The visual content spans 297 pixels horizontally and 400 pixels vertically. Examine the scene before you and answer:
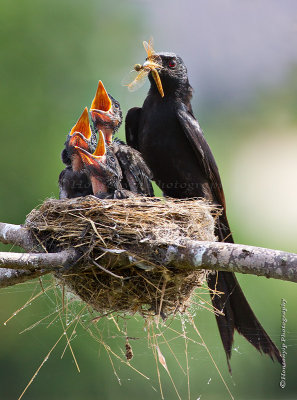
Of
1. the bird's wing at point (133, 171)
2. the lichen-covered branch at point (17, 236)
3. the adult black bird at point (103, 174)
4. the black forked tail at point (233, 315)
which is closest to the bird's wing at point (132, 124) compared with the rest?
the bird's wing at point (133, 171)

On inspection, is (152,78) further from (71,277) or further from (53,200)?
(71,277)

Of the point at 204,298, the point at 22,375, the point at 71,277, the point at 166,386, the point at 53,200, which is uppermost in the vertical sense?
the point at 53,200

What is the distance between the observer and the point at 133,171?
16.0ft

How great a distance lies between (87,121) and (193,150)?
0.72 meters

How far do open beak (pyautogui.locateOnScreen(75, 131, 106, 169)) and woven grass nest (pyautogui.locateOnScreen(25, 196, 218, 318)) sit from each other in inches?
15.6

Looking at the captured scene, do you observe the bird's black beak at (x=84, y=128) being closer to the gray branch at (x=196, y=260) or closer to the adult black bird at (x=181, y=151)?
the adult black bird at (x=181, y=151)

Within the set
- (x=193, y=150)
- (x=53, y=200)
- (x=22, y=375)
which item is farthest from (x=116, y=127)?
(x=22, y=375)

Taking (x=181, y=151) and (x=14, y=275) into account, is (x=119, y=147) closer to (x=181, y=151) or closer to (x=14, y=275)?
(x=181, y=151)

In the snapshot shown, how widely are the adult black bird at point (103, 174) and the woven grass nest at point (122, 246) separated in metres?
0.35

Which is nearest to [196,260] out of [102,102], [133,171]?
[133,171]

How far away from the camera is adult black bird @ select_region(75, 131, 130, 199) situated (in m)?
4.62

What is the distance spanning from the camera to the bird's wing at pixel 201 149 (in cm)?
509

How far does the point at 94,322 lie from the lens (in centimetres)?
408

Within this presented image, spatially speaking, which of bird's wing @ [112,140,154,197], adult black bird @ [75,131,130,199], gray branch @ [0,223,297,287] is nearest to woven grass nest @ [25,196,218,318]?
gray branch @ [0,223,297,287]
